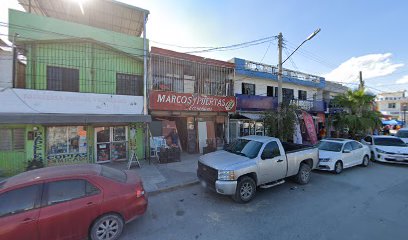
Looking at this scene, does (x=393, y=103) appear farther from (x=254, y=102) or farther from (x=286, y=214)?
(x=286, y=214)

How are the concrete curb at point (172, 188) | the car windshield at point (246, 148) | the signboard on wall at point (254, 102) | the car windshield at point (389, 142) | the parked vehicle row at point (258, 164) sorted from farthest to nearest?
1. the signboard on wall at point (254, 102)
2. the car windshield at point (389, 142)
3. the concrete curb at point (172, 188)
4. the car windshield at point (246, 148)
5. the parked vehicle row at point (258, 164)

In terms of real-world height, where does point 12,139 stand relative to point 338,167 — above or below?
above

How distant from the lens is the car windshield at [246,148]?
6.45 m

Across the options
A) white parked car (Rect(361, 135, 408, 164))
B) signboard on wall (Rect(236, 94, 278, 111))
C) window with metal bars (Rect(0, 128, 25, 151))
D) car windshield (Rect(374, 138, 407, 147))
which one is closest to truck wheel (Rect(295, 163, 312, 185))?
white parked car (Rect(361, 135, 408, 164))

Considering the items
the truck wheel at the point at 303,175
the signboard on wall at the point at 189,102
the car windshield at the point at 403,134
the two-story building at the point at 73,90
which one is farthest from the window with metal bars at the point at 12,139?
the car windshield at the point at 403,134

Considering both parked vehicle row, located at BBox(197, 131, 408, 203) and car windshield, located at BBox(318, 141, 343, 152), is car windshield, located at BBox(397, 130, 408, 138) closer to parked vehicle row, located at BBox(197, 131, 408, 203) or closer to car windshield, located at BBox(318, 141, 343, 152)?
parked vehicle row, located at BBox(197, 131, 408, 203)

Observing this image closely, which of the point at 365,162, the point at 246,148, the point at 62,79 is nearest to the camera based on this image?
the point at 246,148

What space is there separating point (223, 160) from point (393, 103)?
61.8 m

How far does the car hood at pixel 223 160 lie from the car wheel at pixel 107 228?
279 cm

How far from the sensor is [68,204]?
144 inches

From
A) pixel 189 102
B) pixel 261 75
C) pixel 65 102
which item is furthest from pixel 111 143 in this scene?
pixel 261 75

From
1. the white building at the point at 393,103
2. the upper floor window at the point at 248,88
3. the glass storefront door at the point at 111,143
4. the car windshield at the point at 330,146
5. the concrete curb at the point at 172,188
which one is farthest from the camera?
the white building at the point at 393,103

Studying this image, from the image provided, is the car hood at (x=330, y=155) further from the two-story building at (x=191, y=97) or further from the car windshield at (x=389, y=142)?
the two-story building at (x=191, y=97)

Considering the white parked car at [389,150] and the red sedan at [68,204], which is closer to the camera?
the red sedan at [68,204]
